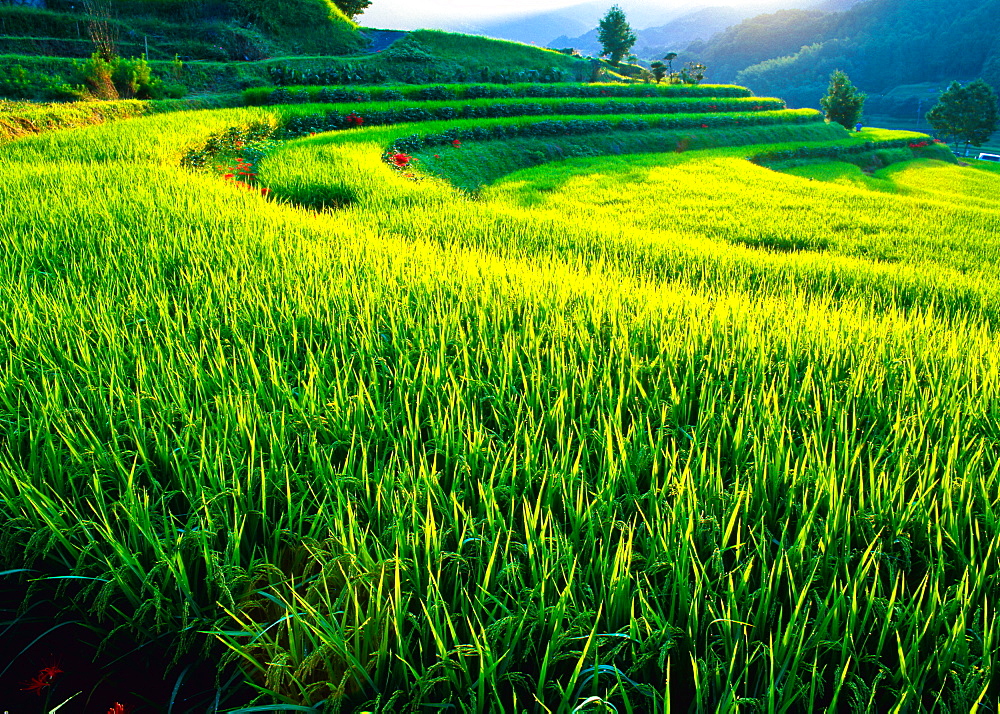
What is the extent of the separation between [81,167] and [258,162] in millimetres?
2874

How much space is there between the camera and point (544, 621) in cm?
98

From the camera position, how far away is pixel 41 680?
1.05 metres

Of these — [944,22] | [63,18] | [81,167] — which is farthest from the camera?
[944,22]

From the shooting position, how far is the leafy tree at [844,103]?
96.1 feet

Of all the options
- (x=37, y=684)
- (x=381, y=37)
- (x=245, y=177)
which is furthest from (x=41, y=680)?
(x=381, y=37)

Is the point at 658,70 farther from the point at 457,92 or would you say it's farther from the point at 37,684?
the point at 37,684

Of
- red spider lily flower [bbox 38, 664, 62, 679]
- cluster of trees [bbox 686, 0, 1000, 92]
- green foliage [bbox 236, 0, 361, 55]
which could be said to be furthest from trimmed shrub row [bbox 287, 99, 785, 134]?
cluster of trees [bbox 686, 0, 1000, 92]

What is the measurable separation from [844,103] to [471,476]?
36.4 metres

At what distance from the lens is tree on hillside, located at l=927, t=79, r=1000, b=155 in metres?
32.7

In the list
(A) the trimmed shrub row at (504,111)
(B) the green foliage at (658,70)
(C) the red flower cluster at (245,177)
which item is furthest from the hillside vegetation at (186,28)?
(B) the green foliage at (658,70)

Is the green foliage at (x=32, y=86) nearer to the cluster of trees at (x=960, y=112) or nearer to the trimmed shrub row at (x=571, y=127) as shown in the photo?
the trimmed shrub row at (x=571, y=127)

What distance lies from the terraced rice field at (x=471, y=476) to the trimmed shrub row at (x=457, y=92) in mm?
12818

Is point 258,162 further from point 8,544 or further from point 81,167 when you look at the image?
point 8,544

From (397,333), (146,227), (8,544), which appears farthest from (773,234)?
(8,544)
